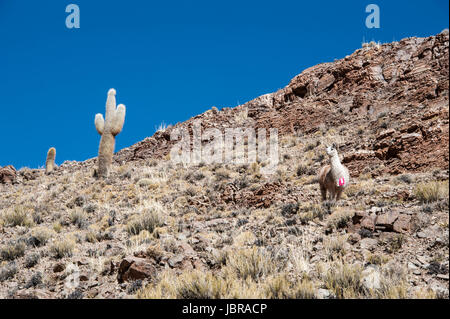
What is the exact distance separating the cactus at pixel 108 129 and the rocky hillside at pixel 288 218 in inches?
40.1

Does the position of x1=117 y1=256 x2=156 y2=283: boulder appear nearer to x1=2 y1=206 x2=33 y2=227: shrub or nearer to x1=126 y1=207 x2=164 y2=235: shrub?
x1=126 y1=207 x2=164 y2=235: shrub

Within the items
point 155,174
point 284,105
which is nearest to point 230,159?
point 155,174

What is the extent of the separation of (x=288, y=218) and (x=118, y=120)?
14.9 m

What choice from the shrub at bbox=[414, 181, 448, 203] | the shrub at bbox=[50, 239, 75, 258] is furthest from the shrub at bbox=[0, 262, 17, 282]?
the shrub at bbox=[414, 181, 448, 203]

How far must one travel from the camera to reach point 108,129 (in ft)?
64.7

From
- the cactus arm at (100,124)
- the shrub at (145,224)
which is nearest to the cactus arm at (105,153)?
the cactus arm at (100,124)

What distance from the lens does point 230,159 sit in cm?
1830

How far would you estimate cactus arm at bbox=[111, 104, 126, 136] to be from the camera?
1972 cm

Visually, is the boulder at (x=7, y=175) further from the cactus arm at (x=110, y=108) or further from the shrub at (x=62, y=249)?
the shrub at (x=62, y=249)

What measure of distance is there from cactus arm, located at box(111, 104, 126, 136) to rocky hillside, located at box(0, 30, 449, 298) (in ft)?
7.97

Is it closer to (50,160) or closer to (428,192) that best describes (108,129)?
(50,160)

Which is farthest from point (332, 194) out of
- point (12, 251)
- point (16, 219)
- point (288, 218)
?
point (16, 219)
